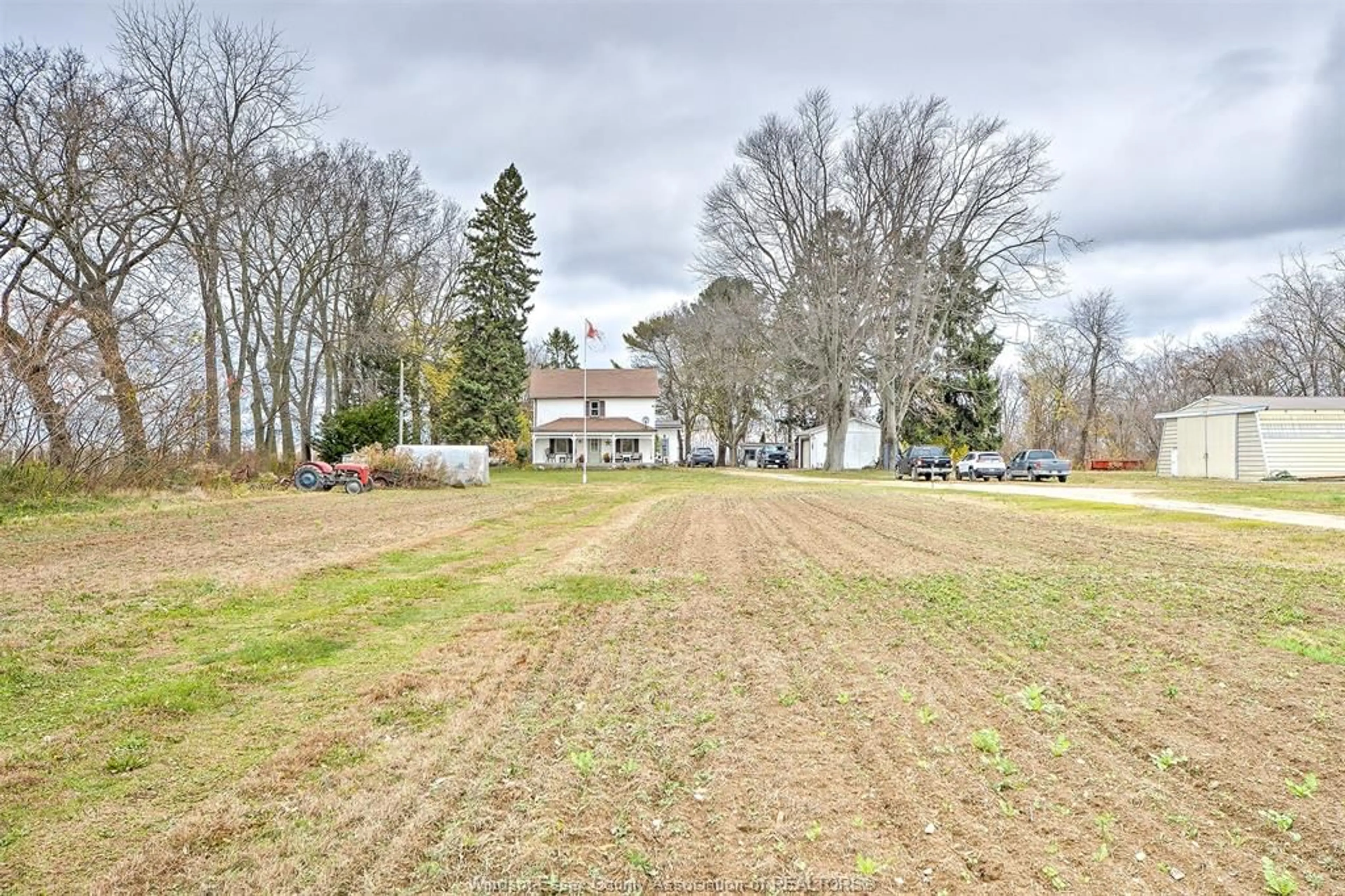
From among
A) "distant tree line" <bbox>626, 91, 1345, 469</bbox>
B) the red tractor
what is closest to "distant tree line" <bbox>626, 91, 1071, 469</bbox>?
"distant tree line" <bbox>626, 91, 1345, 469</bbox>

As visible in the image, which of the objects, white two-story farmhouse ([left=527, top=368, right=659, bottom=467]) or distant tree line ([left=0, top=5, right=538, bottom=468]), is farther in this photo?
white two-story farmhouse ([left=527, top=368, right=659, bottom=467])

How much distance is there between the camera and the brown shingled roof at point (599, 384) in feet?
173

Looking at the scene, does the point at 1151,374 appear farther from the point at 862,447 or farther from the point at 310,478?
the point at 310,478

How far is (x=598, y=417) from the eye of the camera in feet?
173

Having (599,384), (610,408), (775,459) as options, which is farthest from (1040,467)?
(599,384)

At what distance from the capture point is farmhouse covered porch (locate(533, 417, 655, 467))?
50.4 m

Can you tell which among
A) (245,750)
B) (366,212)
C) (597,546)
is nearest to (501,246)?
(366,212)

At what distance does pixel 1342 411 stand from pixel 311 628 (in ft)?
124

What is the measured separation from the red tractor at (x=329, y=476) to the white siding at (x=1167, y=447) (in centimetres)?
3366

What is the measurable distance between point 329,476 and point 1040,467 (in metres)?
27.5

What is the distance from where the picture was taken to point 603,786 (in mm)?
3375

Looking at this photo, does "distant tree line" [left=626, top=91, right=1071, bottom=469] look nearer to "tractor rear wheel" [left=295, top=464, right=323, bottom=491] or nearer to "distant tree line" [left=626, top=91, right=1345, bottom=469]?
"distant tree line" [left=626, top=91, right=1345, bottom=469]

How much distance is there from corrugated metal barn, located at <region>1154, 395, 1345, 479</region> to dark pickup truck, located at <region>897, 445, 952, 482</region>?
10.2 meters

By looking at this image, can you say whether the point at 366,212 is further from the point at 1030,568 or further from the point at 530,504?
the point at 1030,568
